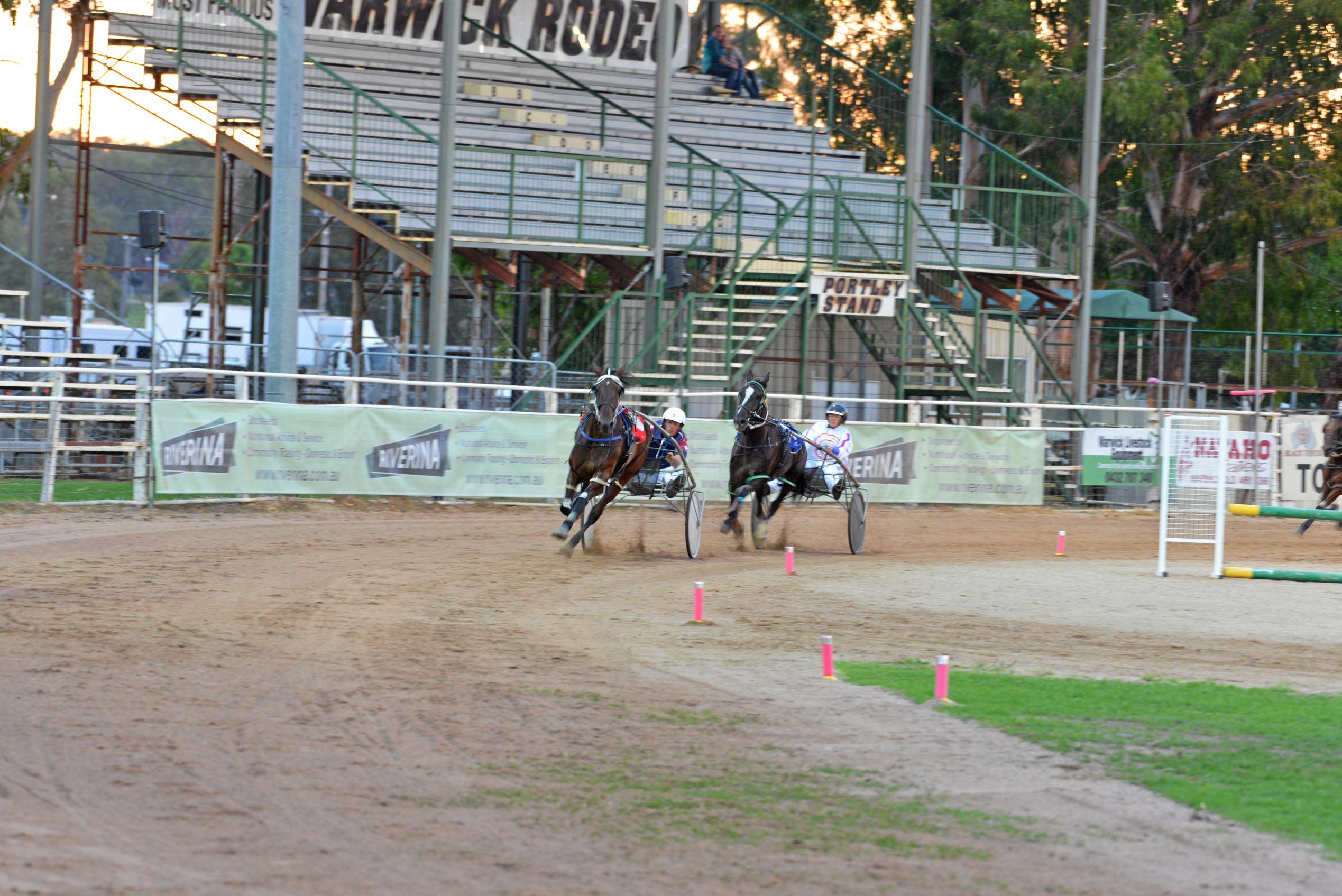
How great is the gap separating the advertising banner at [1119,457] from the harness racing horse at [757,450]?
11601 mm

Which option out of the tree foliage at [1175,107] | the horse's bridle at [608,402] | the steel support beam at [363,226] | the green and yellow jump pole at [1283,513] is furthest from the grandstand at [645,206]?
the green and yellow jump pole at [1283,513]

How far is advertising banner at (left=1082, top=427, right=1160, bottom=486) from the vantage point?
27734 mm

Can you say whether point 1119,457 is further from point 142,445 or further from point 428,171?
point 142,445

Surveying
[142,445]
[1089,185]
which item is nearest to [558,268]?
[1089,185]

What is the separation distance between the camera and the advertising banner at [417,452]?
1969 centimetres

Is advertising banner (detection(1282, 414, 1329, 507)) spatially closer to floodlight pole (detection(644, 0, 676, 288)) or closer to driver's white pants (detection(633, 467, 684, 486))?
floodlight pole (detection(644, 0, 676, 288))

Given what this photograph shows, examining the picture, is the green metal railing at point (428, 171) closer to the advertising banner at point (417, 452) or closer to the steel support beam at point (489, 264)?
the steel support beam at point (489, 264)

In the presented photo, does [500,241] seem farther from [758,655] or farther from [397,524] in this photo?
[758,655]

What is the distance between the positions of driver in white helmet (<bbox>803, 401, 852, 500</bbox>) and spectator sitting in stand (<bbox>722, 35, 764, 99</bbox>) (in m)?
20.3

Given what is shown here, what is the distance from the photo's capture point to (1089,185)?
3119cm

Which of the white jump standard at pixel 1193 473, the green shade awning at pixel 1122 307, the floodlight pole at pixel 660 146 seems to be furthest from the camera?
the green shade awning at pixel 1122 307

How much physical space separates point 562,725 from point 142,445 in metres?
12.8

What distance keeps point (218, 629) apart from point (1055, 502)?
2001 cm

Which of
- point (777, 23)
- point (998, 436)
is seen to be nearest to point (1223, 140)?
point (777, 23)
